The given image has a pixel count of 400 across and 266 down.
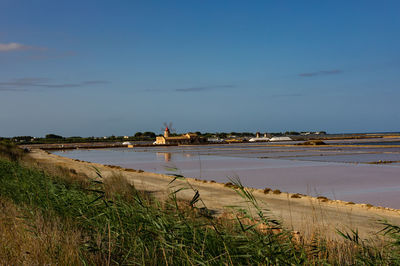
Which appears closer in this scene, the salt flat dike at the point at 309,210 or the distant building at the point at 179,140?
the salt flat dike at the point at 309,210

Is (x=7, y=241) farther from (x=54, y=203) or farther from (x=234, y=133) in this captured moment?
(x=234, y=133)

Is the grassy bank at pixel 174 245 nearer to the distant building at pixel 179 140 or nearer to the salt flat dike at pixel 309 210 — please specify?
the salt flat dike at pixel 309 210

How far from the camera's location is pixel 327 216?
9.23 meters

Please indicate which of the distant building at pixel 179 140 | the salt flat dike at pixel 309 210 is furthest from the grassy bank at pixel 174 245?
the distant building at pixel 179 140

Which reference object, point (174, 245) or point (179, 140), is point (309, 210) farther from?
point (179, 140)

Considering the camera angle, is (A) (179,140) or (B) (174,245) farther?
(A) (179,140)

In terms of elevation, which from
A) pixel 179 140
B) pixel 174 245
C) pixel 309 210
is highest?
pixel 179 140

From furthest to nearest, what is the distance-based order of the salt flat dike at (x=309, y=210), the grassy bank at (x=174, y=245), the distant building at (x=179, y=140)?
the distant building at (x=179, y=140)
the salt flat dike at (x=309, y=210)
the grassy bank at (x=174, y=245)

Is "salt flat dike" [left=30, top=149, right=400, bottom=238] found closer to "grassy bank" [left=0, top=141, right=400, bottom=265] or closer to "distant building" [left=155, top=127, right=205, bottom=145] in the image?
"grassy bank" [left=0, top=141, right=400, bottom=265]

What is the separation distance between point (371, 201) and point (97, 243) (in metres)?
9.88

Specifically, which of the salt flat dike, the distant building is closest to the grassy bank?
the salt flat dike

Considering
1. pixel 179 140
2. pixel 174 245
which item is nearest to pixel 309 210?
pixel 174 245

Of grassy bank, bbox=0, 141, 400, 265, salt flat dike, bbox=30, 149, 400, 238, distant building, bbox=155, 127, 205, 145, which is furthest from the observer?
distant building, bbox=155, 127, 205, 145

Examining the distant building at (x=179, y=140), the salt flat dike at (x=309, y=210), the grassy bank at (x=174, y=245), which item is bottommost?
the salt flat dike at (x=309, y=210)
